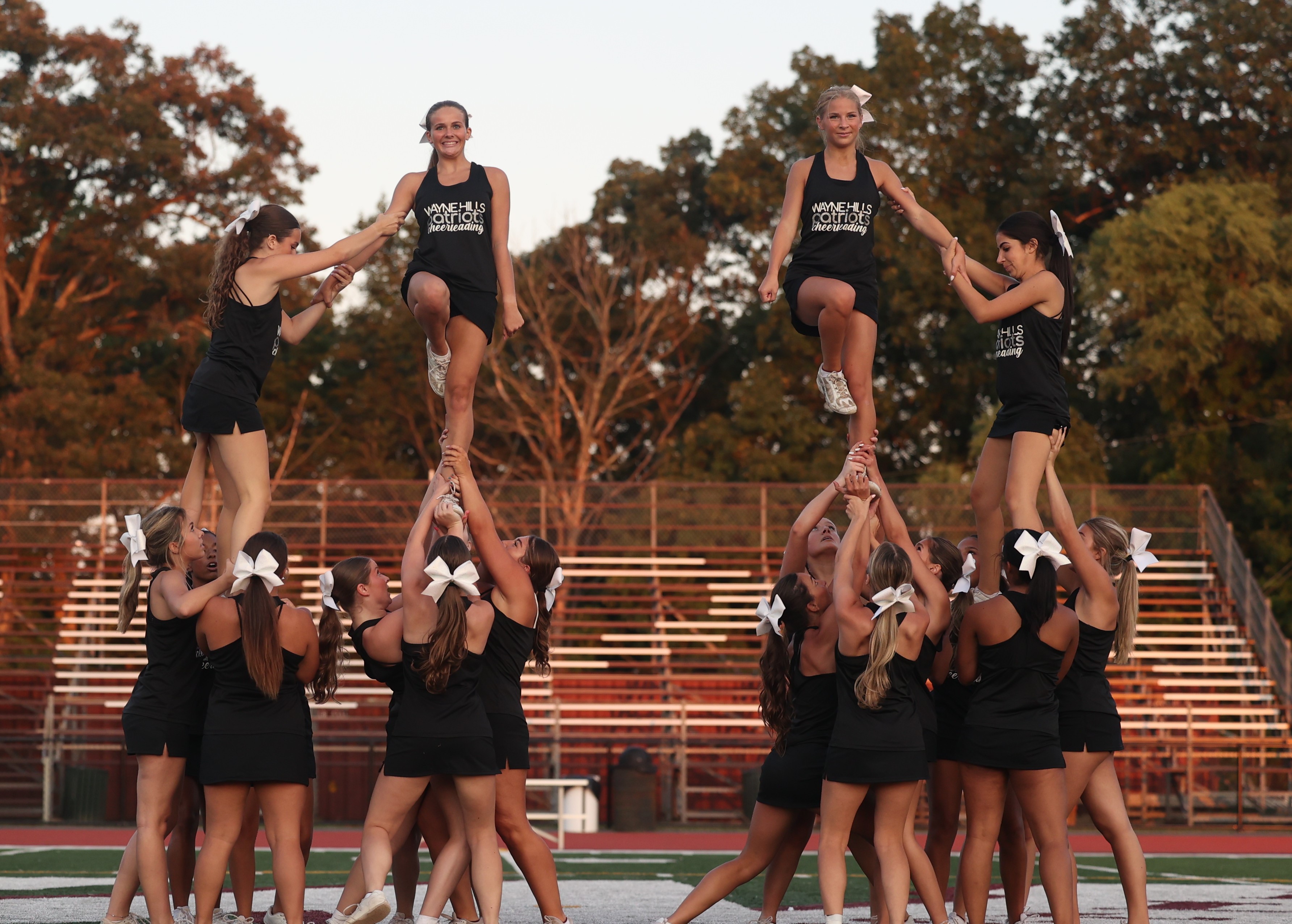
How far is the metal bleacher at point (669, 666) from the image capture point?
17172 millimetres

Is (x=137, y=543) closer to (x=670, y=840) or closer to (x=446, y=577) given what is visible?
(x=446, y=577)

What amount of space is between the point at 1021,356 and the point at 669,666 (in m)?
12.4

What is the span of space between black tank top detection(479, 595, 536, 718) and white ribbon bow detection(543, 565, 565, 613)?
10.7 inches

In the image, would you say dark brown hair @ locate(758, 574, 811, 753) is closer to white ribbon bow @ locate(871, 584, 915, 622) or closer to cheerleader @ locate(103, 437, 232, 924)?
white ribbon bow @ locate(871, 584, 915, 622)

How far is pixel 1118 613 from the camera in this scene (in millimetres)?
6719

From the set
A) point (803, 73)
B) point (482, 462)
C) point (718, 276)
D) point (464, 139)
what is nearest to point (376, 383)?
point (482, 462)

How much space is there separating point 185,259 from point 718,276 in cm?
1112

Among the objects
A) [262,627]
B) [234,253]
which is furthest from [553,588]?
[234,253]

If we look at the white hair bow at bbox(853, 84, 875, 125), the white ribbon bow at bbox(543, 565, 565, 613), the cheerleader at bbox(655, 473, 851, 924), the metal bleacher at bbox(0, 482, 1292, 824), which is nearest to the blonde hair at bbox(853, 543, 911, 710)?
the cheerleader at bbox(655, 473, 851, 924)

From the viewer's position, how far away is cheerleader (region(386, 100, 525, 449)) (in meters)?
6.96

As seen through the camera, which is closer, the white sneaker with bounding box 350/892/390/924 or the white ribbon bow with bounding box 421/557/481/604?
the white sneaker with bounding box 350/892/390/924

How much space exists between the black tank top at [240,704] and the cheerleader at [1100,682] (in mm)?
3368

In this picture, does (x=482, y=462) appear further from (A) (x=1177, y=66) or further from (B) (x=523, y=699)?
(A) (x=1177, y=66)

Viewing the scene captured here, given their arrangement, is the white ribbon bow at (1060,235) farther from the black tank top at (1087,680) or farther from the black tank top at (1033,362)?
the black tank top at (1087,680)
